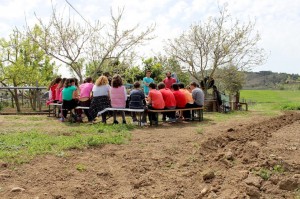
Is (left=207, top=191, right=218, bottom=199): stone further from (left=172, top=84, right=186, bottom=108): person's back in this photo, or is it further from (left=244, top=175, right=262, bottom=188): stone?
(left=172, top=84, right=186, bottom=108): person's back

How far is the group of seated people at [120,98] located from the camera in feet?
34.7

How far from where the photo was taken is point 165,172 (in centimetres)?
583

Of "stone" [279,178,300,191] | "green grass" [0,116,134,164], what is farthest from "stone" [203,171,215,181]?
"green grass" [0,116,134,164]

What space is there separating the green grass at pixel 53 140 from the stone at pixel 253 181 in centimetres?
294

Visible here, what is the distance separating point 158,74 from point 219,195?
22.1 metres

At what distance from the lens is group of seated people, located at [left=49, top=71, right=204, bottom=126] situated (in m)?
10.6

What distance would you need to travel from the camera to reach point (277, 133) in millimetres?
9227

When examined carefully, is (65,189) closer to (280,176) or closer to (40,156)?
(40,156)

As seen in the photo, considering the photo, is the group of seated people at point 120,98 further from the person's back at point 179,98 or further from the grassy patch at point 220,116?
the grassy patch at point 220,116

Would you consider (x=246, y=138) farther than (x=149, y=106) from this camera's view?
No

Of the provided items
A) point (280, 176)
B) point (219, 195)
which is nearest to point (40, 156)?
point (219, 195)

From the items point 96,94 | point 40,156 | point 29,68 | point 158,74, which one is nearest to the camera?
point 40,156

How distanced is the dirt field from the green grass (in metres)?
0.28

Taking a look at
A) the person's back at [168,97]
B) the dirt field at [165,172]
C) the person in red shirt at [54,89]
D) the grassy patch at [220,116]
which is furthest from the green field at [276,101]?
the dirt field at [165,172]
